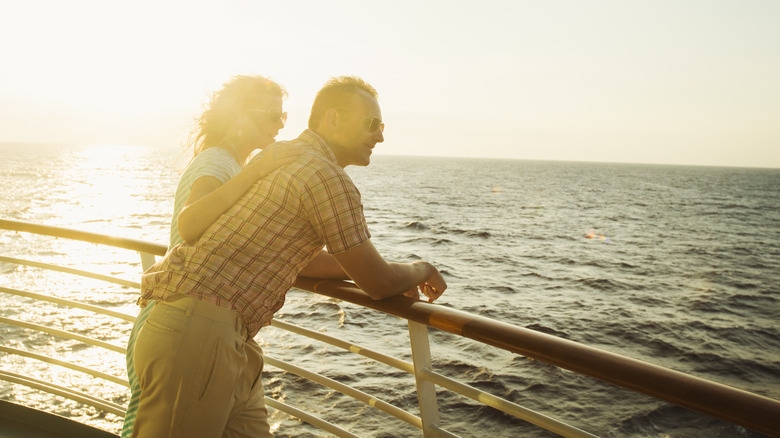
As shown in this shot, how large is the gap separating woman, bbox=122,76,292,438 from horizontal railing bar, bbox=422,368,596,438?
77cm

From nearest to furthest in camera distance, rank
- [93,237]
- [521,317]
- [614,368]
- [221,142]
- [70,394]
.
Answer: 1. [614,368]
2. [221,142]
3. [93,237]
4. [70,394]
5. [521,317]

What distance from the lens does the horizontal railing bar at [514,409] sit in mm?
1224

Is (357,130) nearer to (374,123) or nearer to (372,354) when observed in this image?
(374,123)

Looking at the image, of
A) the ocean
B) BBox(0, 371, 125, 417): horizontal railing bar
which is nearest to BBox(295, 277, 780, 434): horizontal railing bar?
the ocean

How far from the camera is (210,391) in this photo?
4.53ft

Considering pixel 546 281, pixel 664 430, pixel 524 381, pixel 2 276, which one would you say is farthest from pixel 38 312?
pixel 546 281

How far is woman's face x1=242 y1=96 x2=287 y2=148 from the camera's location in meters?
1.87

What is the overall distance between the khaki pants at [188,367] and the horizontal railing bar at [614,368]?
0.39 m

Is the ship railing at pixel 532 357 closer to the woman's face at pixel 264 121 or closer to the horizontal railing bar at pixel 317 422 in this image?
the horizontal railing bar at pixel 317 422

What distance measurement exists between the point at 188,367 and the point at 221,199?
1.42 ft

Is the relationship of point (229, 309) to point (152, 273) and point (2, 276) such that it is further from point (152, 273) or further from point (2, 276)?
point (2, 276)

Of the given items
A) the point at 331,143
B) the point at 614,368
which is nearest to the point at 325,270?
the point at 331,143

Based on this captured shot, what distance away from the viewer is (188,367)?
1355mm

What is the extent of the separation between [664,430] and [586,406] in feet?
3.69
